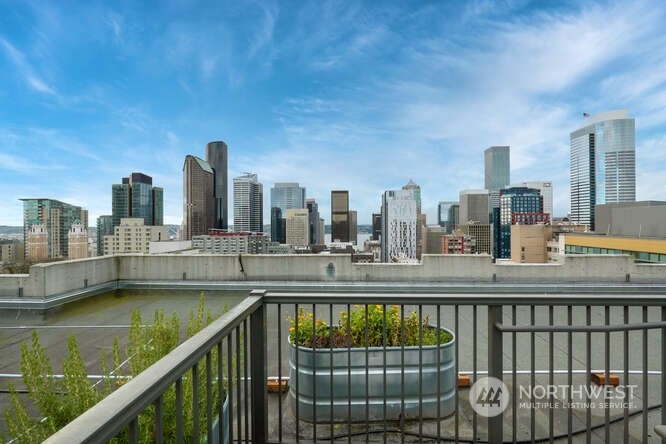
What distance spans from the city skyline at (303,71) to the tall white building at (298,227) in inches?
3489

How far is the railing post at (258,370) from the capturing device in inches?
75.9

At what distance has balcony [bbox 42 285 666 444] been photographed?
3.33 feet

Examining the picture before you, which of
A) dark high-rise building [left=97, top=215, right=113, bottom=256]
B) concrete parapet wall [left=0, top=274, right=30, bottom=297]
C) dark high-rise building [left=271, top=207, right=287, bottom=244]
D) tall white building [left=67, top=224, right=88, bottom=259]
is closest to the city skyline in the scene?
concrete parapet wall [left=0, top=274, right=30, bottom=297]

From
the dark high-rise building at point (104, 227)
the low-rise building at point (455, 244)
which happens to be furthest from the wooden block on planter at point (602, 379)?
the low-rise building at point (455, 244)

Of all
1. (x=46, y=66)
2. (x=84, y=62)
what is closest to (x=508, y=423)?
(x=84, y=62)

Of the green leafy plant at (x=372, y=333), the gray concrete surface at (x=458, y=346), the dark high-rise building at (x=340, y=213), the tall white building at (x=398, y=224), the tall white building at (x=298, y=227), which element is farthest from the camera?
the dark high-rise building at (x=340, y=213)

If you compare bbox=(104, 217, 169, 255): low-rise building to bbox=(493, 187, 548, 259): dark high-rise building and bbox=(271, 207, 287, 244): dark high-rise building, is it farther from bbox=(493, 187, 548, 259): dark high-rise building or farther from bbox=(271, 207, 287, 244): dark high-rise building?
bbox=(493, 187, 548, 259): dark high-rise building

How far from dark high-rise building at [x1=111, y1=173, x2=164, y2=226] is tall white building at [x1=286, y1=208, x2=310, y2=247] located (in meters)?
53.3

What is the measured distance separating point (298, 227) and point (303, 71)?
104 m

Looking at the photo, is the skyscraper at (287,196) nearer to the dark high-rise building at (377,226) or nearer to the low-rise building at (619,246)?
the dark high-rise building at (377,226)

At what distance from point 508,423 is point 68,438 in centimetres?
284

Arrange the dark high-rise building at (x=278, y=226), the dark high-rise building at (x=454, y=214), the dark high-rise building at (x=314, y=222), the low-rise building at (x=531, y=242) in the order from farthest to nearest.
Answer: the dark high-rise building at (x=454, y=214), the dark high-rise building at (x=314, y=222), the dark high-rise building at (x=278, y=226), the low-rise building at (x=531, y=242)

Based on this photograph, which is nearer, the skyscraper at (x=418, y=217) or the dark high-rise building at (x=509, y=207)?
the skyscraper at (x=418, y=217)

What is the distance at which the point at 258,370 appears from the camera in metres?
1.99
